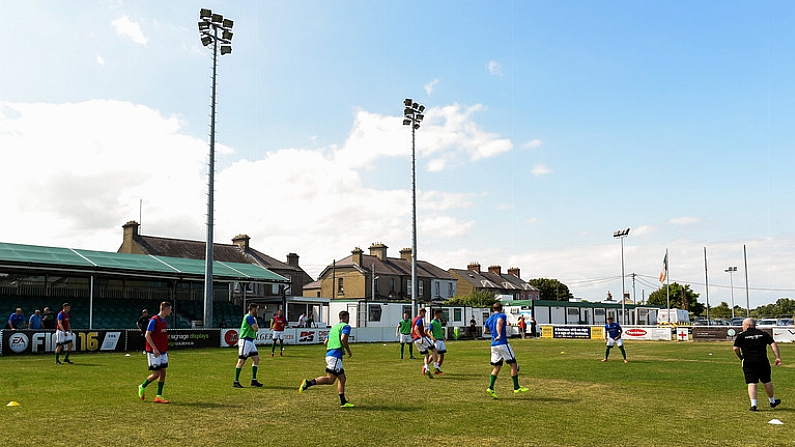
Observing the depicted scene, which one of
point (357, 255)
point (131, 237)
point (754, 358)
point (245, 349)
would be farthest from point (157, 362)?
point (357, 255)

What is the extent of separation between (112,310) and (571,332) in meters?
35.4

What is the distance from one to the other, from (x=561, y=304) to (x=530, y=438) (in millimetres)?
59270

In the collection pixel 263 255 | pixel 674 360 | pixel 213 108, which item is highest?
pixel 213 108

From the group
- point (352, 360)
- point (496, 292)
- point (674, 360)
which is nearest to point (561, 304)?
point (496, 292)

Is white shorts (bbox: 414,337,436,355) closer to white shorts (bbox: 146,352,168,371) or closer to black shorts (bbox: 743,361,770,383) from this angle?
white shorts (bbox: 146,352,168,371)

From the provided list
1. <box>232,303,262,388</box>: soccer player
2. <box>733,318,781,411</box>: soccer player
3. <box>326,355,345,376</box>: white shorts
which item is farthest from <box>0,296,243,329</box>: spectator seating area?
<box>733,318,781,411</box>: soccer player

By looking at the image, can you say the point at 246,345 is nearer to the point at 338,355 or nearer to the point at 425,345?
the point at 338,355

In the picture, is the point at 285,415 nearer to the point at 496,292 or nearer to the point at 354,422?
the point at 354,422

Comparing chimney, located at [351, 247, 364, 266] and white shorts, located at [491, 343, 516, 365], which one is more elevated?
chimney, located at [351, 247, 364, 266]

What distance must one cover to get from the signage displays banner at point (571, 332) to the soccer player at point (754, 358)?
41179 millimetres

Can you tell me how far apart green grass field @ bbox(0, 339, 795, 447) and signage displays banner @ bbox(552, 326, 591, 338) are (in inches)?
1281

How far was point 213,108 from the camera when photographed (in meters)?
37.3

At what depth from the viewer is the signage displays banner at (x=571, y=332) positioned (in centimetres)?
5306

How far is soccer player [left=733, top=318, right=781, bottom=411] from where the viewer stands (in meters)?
12.6
